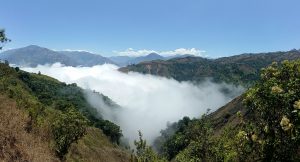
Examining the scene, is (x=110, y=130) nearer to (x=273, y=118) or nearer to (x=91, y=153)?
(x=91, y=153)

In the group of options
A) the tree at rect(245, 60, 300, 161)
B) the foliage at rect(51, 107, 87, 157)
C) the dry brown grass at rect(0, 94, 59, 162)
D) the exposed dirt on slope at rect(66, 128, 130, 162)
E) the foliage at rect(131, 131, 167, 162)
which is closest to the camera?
the tree at rect(245, 60, 300, 161)

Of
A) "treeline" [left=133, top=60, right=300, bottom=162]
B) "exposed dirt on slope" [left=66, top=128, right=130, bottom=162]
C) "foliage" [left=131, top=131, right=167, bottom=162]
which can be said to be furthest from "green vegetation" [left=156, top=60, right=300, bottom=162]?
"exposed dirt on slope" [left=66, top=128, right=130, bottom=162]

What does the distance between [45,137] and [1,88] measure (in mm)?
9212

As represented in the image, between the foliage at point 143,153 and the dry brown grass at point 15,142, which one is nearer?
the dry brown grass at point 15,142

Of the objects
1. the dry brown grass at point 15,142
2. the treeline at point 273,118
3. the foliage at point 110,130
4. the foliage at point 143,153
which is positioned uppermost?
the treeline at point 273,118

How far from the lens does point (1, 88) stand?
35.6 metres

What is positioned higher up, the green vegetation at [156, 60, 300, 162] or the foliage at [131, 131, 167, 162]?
the green vegetation at [156, 60, 300, 162]

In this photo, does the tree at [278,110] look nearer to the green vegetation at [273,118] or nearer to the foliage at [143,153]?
the green vegetation at [273,118]

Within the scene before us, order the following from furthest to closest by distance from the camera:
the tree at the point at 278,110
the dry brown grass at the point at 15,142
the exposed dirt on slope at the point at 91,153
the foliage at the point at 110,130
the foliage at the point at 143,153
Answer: the foliage at the point at 110,130 < the exposed dirt on slope at the point at 91,153 < the foliage at the point at 143,153 < the dry brown grass at the point at 15,142 < the tree at the point at 278,110


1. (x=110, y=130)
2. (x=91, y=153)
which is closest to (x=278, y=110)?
(x=91, y=153)

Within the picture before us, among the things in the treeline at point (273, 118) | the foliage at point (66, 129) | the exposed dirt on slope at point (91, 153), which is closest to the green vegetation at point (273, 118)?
the treeline at point (273, 118)

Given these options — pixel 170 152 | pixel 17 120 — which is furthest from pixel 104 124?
pixel 17 120

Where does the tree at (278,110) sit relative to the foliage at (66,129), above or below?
above

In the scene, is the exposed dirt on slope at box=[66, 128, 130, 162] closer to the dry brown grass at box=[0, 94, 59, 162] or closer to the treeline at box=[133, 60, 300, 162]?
the dry brown grass at box=[0, 94, 59, 162]
